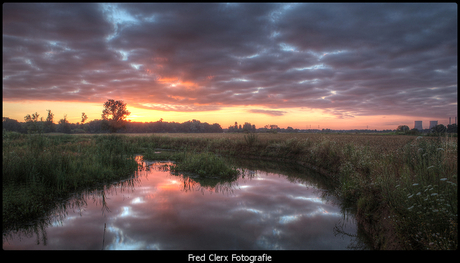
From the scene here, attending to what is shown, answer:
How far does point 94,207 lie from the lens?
6.88 metres

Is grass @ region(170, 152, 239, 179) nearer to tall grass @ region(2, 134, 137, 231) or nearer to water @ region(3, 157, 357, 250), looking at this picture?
water @ region(3, 157, 357, 250)

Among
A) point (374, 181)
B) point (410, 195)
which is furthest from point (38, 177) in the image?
point (374, 181)

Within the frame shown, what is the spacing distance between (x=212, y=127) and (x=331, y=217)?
106m

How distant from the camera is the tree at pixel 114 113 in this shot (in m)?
61.2

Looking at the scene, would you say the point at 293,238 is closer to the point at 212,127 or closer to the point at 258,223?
the point at 258,223

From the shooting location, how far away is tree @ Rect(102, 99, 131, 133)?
201ft

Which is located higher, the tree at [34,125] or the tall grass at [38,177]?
the tree at [34,125]

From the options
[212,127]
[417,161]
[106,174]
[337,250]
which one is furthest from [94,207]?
[212,127]

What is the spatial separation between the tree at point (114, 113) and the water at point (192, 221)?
6022 cm

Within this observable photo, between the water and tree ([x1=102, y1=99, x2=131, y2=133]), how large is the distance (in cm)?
6022

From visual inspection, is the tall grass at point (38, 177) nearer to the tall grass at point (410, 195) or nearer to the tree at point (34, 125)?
the tree at point (34, 125)

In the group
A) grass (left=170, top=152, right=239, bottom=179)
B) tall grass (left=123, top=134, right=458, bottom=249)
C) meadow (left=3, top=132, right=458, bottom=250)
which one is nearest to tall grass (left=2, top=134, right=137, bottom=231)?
meadow (left=3, top=132, right=458, bottom=250)

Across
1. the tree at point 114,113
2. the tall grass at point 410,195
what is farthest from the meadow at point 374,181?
the tree at point 114,113

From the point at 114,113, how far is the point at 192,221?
66.3 m
